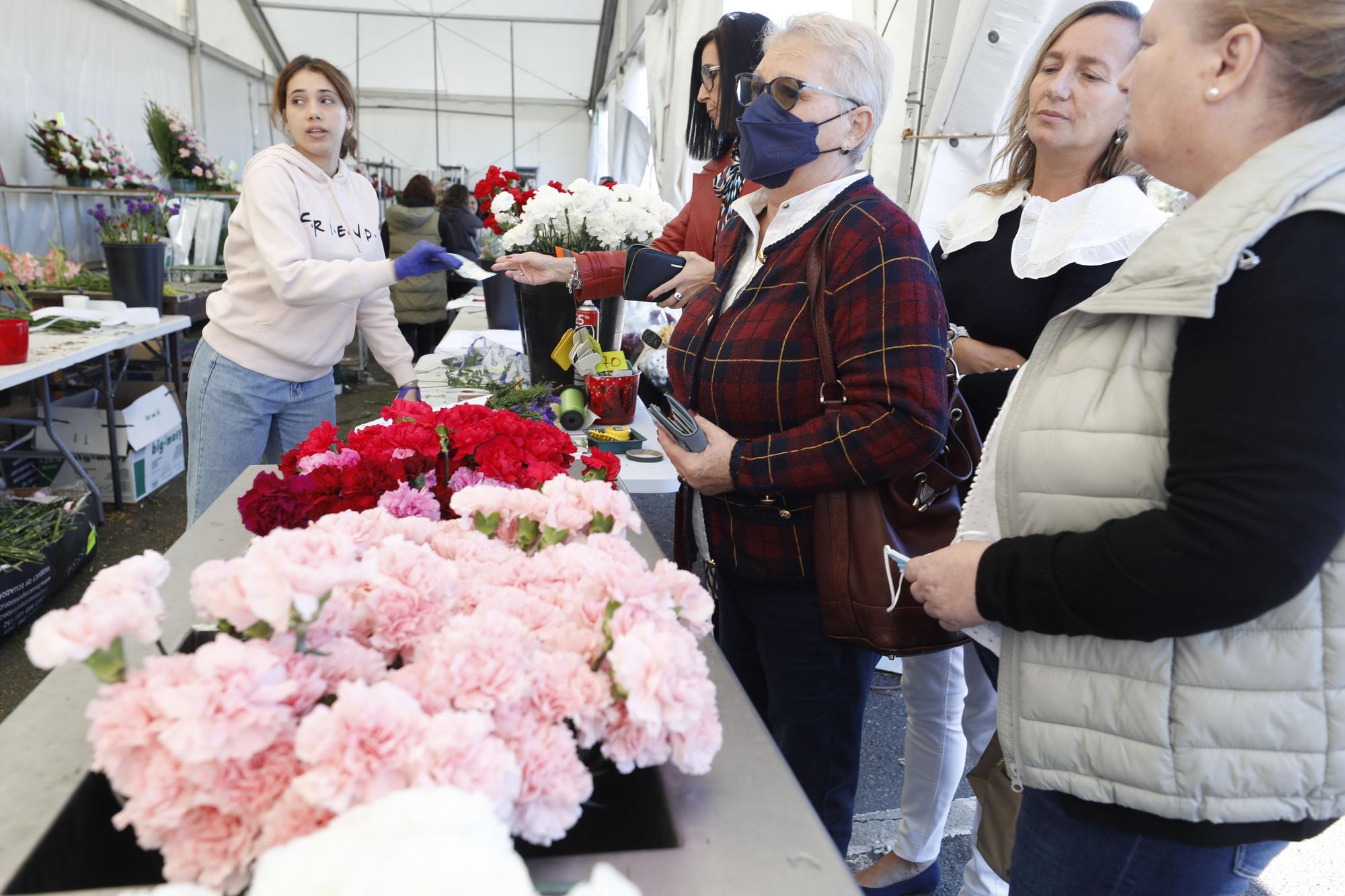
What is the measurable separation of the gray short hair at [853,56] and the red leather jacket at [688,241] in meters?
0.82

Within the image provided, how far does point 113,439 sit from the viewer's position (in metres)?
4.05

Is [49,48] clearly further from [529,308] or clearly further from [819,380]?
[819,380]

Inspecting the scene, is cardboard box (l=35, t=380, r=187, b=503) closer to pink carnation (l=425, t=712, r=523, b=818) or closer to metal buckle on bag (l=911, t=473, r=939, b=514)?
metal buckle on bag (l=911, t=473, r=939, b=514)

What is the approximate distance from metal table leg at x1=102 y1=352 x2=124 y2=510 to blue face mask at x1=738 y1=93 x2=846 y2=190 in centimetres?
352

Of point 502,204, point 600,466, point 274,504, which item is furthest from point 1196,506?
point 502,204

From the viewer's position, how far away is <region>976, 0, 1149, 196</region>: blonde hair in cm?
157

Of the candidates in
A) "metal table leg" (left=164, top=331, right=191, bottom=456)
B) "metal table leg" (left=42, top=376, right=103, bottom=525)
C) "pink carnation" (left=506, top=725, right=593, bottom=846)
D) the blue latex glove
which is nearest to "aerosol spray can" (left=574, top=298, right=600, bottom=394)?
the blue latex glove

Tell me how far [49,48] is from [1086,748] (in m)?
8.73

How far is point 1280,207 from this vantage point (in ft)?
2.53

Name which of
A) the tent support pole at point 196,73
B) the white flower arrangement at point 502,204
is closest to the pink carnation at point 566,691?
the white flower arrangement at point 502,204

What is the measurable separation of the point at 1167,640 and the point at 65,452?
4359 millimetres

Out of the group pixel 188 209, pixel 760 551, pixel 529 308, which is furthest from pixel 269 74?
pixel 760 551

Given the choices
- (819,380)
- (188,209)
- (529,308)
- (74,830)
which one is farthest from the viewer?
(188,209)

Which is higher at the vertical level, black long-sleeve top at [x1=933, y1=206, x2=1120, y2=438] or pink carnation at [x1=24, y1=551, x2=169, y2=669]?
black long-sleeve top at [x1=933, y1=206, x2=1120, y2=438]
